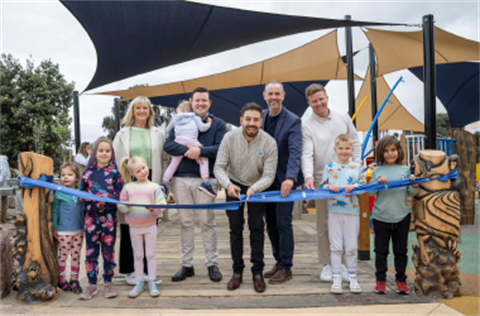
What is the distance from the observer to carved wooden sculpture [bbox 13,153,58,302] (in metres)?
2.43

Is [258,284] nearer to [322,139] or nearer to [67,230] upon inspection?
[322,139]

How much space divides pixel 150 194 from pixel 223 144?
0.69 meters

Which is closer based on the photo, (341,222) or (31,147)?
(341,222)

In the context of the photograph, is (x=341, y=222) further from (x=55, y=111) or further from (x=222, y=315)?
(x=55, y=111)

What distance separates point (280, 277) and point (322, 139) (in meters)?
1.20

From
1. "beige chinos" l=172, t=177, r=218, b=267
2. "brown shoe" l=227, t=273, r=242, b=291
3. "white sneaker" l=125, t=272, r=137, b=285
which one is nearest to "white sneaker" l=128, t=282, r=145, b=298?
"white sneaker" l=125, t=272, r=137, b=285

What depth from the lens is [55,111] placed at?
20.0 metres

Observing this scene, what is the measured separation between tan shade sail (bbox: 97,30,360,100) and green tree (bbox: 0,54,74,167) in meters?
13.6

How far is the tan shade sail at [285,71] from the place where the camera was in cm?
719

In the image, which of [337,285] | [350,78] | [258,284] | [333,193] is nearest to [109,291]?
[258,284]

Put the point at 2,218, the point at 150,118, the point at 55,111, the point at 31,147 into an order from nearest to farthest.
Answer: the point at 150,118 → the point at 2,218 → the point at 31,147 → the point at 55,111

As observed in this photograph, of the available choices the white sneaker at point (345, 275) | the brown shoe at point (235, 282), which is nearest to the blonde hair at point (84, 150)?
the brown shoe at point (235, 282)

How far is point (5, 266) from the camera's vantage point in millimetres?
2582

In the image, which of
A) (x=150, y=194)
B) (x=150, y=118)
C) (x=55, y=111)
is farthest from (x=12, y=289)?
(x=55, y=111)
